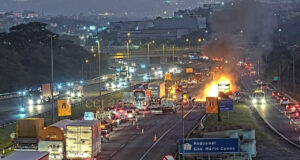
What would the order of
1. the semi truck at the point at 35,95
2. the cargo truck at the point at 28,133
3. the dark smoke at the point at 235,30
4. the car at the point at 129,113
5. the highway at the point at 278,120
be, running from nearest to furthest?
the cargo truck at the point at 28,133
the highway at the point at 278,120
the car at the point at 129,113
the semi truck at the point at 35,95
the dark smoke at the point at 235,30

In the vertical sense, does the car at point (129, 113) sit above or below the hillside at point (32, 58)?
below

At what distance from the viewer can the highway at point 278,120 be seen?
52.3 meters

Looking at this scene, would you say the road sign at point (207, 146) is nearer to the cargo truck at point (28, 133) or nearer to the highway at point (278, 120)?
the cargo truck at point (28, 133)

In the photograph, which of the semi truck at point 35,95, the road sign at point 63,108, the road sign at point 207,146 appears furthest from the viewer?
the semi truck at point 35,95

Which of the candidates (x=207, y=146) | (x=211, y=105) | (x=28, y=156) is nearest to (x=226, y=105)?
(x=211, y=105)

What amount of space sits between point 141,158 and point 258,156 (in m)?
7.93

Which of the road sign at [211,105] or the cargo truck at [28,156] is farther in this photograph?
the road sign at [211,105]

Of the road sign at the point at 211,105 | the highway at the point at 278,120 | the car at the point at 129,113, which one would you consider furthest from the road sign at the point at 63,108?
the highway at the point at 278,120

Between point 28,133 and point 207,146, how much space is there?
1528cm

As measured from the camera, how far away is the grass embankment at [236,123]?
50.1m

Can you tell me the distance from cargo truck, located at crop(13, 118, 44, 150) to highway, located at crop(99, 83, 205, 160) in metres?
4.66

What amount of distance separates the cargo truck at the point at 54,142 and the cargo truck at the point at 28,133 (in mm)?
2650

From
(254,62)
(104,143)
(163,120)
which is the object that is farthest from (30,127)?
(254,62)

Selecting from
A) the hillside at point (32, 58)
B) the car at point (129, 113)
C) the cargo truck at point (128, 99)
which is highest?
the hillside at point (32, 58)
